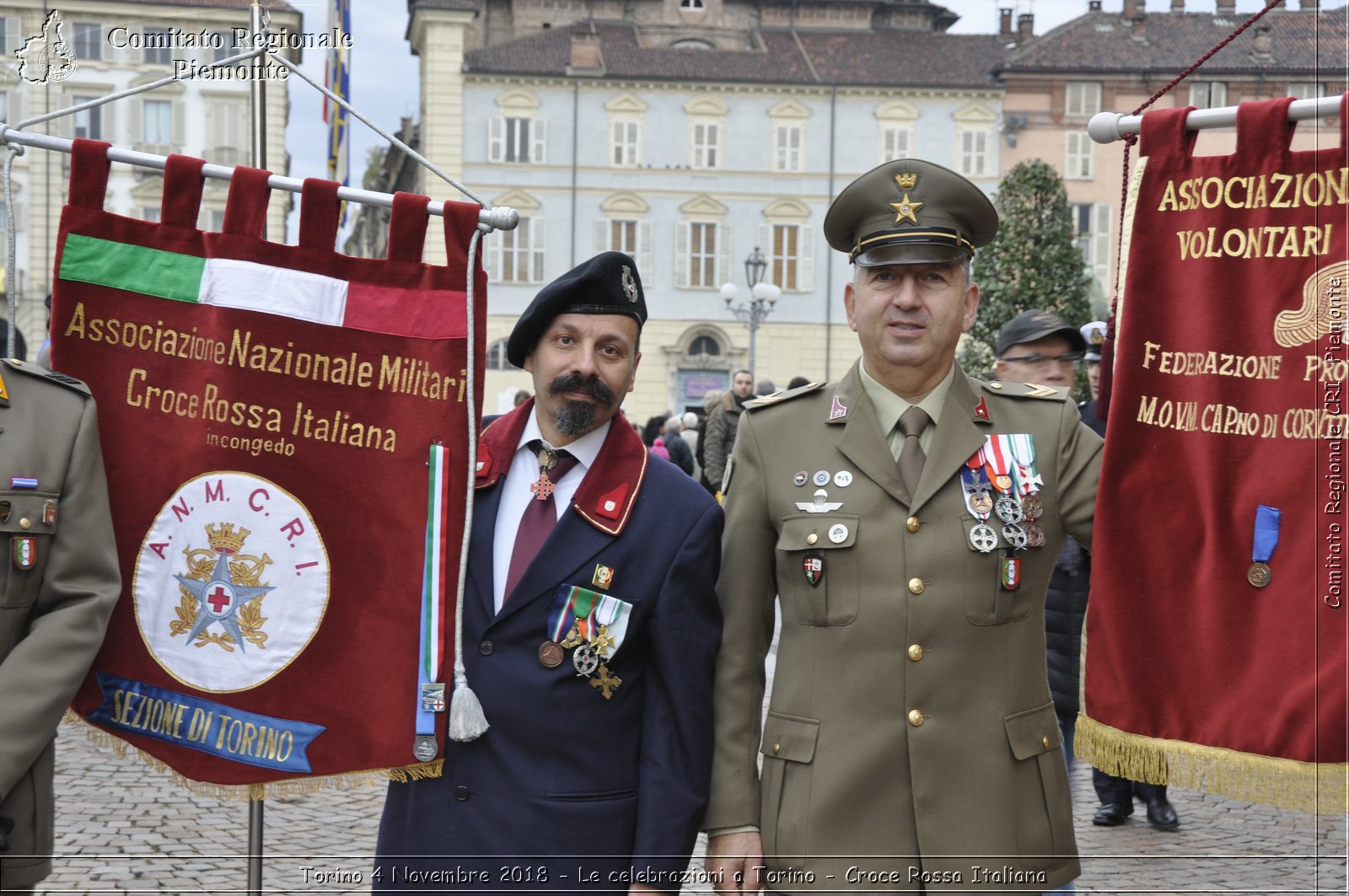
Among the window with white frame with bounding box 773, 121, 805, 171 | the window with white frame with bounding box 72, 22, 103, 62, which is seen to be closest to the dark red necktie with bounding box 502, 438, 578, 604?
the window with white frame with bounding box 72, 22, 103, 62

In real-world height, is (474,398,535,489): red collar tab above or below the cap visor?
below

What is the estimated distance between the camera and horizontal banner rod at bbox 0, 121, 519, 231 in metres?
3.31

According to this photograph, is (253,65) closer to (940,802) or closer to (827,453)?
(827,453)

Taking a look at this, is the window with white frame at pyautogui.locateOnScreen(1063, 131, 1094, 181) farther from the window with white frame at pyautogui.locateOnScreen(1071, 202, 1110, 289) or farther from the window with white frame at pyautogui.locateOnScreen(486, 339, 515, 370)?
the window with white frame at pyautogui.locateOnScreen(486, 339, 515, 370)

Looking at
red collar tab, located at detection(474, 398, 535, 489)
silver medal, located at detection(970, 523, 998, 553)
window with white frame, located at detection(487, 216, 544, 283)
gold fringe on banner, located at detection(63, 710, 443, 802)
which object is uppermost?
window with white frame, located at detection(487, 216, 544, 283)

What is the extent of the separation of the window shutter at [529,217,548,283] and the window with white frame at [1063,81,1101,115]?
16.5 meters

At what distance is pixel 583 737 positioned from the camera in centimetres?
330

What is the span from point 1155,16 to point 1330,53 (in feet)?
74.5

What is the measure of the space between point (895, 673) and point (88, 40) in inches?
1545

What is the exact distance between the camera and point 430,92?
143 feet

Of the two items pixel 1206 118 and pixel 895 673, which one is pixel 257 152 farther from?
pixel 1206 118

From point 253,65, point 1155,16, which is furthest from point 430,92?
point 253,65

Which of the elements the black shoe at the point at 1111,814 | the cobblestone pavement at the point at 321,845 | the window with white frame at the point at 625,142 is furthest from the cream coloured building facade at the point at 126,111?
the black shoe at the point at 1111,814

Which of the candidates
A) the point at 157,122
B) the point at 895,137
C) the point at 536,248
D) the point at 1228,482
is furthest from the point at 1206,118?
the point at 895,137
